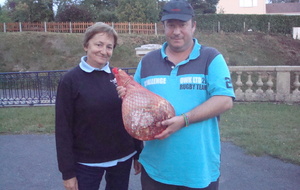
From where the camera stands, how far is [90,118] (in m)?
2.59

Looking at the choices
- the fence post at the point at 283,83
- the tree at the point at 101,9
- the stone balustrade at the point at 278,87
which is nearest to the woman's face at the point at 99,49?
the stone balustrade at the point at 278,87

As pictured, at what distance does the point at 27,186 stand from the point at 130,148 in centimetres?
245

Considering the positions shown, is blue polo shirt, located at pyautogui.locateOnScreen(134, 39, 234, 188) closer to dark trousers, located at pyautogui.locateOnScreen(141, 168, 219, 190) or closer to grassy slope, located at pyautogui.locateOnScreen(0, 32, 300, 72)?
dark trousers, located at pyautogui.locateOnScreen(141, 168, 219, 190)

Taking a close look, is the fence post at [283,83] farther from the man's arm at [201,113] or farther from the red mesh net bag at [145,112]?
the red mesh net bag at [145,112]

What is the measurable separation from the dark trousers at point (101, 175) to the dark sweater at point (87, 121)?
0.27 feet

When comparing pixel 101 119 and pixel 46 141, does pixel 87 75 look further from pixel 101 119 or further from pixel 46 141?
pixel 46 141

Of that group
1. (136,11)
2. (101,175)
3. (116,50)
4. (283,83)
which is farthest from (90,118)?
(136,11)

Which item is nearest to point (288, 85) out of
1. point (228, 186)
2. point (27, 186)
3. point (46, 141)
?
point (228, 186)

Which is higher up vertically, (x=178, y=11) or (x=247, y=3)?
(x=247, y=3)

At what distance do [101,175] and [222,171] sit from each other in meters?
2.76

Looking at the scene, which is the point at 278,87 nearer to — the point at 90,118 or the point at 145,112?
the point at 90,118

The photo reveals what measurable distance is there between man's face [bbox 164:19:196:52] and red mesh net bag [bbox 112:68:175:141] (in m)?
0.41

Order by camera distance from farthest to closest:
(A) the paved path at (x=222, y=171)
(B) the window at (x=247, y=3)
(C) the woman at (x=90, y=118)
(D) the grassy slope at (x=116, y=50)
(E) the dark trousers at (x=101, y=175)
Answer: (B) the window at (x=247, y=3), (D) the grassy slope at (x=116, y=50), (A) the paved path at (x=222, y=171), (E) the dark trousers at (x=101, y=175), (C) the woman at (x=90, y=118)

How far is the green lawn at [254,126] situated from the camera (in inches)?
231
